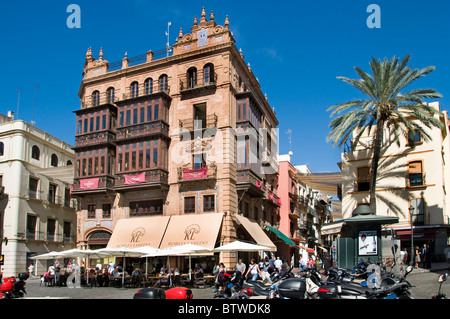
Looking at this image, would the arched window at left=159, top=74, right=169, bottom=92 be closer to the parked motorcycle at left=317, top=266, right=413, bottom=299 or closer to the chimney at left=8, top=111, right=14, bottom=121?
the chimney at left=8, top=111, right=14, bottom=121

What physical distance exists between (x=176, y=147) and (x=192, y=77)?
19.5ft

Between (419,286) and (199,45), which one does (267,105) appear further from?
(419,286)

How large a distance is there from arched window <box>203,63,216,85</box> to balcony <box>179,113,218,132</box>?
291 cm

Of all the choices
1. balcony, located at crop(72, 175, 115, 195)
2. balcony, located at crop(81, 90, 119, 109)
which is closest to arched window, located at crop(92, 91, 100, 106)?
balcony, located at crop(81, 90, 119, 109)

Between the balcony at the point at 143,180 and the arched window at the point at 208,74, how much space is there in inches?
310

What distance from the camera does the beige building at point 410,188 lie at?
33.2 meters

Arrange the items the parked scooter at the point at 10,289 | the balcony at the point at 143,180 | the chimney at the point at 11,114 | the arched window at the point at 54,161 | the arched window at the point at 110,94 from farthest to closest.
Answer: the chimney at the point at 11,114 → the arched window at the point at 54,161 → the arched window at the point at 110,94 → the balcony at the point at 143,180 → the parked scooter at the point at 10,289

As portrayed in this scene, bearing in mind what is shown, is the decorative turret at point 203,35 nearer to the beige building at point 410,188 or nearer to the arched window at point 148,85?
the arched window at point 148,85

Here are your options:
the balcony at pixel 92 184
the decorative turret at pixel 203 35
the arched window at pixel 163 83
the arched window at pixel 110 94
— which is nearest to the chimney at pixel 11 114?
the arched window at pixel 110 94

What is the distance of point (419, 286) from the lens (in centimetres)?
1778

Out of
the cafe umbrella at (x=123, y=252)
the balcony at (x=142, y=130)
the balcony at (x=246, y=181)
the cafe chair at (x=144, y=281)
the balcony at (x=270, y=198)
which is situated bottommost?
the cafe chair at (x=144, y=281)
